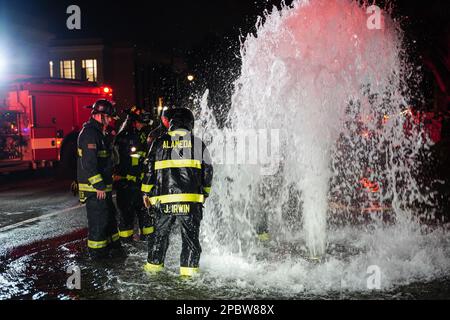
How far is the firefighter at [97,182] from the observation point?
19.0ft

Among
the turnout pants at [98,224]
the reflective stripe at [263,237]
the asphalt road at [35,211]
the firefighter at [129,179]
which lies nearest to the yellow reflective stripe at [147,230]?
the firefighter at [129,179]

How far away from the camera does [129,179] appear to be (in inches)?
260

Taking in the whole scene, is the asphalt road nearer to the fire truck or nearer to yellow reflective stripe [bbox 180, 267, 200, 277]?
the fire truck

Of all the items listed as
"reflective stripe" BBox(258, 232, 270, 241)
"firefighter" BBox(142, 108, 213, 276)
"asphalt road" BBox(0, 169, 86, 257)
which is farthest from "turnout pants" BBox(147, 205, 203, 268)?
"asphalt road" BBox(0, 169, 86, 257)

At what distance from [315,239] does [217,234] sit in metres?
1.54

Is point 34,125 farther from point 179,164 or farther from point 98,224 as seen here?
point 179,164

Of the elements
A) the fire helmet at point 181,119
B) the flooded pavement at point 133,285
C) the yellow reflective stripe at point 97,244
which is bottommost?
the flooded pavement at point 133,285

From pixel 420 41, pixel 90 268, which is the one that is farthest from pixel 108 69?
pixel 90 268

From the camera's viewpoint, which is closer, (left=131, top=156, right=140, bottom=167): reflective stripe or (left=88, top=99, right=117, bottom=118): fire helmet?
(left=88, top=99, right=117, bottom=118): fire helmet

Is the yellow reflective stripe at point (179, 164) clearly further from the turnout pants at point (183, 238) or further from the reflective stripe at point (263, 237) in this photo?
the reflective stripe at point (263, 237)

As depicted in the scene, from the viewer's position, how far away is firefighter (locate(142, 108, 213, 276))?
16.4 ft

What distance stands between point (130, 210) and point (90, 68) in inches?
1315

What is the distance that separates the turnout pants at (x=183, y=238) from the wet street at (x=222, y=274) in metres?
0.20

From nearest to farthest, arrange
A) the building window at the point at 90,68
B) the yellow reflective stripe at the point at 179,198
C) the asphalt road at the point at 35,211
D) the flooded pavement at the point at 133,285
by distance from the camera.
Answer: the flooded pavement at the point at 133,285
the yellow reflective stripe at the point at 179,198
the asphalt road at the point at 35,211
the building window at the point at 90,68
